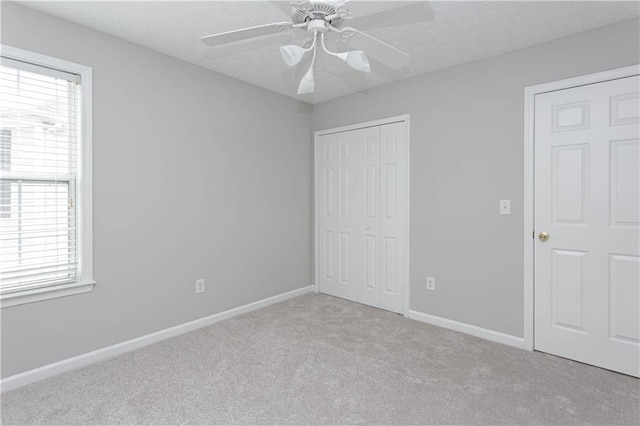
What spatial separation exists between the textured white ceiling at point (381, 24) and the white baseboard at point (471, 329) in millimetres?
2332

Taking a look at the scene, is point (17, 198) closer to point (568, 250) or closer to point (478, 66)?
point (478, 66)

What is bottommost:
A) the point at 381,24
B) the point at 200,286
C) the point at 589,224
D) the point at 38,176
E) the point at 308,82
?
the point at 200,286

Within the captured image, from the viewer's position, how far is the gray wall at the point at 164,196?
2.36 m

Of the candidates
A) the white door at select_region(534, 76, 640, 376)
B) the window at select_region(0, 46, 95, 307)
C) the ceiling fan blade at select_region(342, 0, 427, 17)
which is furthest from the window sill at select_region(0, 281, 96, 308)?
the white door at select_region(534, 76, 640, 376)

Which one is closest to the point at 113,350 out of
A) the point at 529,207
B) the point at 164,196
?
the point at 164,196

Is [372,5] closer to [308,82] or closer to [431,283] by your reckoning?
[308,82]

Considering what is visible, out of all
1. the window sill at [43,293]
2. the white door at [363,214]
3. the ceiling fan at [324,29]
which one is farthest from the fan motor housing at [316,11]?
the window sill at [43,293]

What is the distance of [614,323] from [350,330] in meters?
1.95

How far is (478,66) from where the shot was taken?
296 cm

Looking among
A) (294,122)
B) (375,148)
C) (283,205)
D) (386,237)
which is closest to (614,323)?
(386,237)

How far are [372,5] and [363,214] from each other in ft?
7.86

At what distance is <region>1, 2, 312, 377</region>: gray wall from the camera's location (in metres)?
2.36

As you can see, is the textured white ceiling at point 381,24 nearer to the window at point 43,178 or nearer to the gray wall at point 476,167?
the gray wall at point 476,167

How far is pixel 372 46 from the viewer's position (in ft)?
5.75
